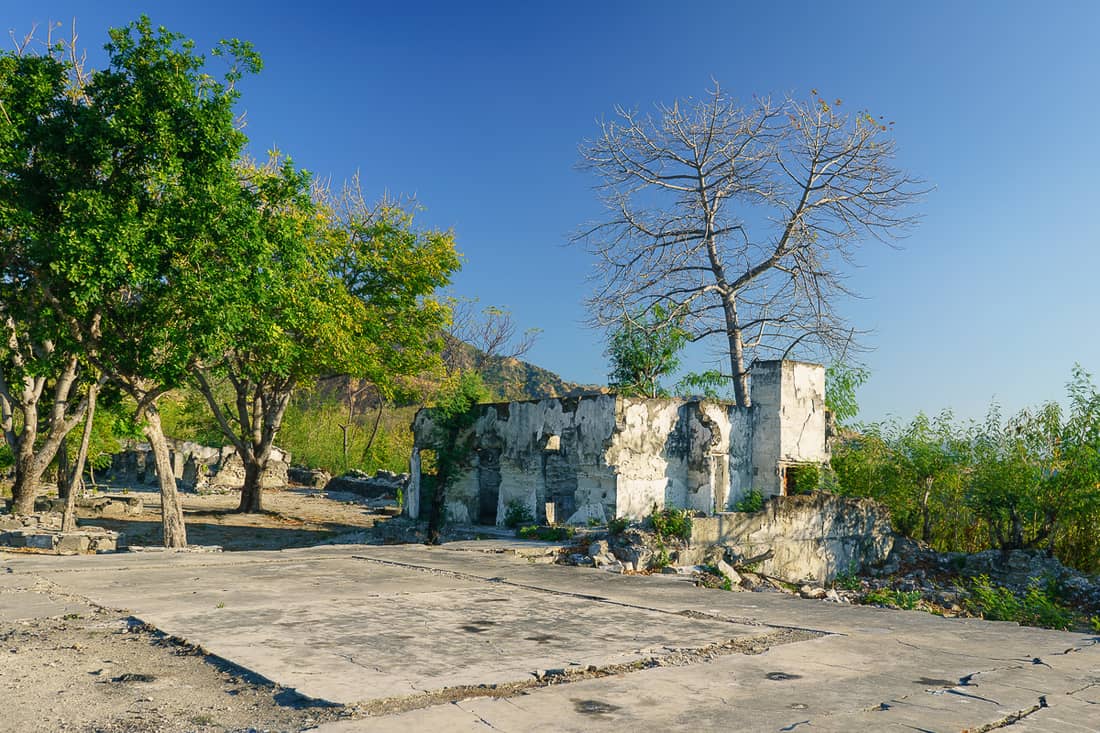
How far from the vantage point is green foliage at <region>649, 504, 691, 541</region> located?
504 inches

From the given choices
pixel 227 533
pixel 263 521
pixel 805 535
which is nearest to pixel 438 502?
pixel 227 533

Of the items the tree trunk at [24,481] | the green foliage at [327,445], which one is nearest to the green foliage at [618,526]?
the tree trunk at [24,481]

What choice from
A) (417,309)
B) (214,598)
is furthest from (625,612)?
(417,309)

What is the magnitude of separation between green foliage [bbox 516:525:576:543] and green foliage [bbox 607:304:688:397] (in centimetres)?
527

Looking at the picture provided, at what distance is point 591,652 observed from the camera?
4859 mm

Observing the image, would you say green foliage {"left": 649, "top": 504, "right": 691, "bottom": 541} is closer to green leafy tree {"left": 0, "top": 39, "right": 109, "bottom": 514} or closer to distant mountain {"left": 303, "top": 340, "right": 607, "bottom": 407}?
distant mountain {"left": 303, "top": 340, "right": 607, "bottom": 407}

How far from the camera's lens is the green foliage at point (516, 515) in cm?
1510

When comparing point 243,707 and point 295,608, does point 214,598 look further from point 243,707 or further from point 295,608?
point 243,707

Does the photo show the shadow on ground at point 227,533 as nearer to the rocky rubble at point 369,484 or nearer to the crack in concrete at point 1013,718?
the rocky rubble at point 369,484

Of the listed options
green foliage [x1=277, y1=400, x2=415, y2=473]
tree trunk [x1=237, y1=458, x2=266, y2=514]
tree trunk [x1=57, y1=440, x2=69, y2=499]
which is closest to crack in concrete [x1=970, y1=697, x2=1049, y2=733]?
tree trunk [x1=57, y1=440, x2=69, y2=499]

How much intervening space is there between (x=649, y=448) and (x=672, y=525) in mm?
1845

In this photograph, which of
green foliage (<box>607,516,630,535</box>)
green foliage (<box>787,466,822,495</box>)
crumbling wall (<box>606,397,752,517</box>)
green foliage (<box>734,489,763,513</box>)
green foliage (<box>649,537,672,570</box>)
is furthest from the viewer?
green foliage (<box>787,466,822,495</box>)

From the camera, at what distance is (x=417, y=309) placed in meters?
21.5

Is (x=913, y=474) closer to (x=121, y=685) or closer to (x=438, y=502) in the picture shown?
(x=438, y=502)
